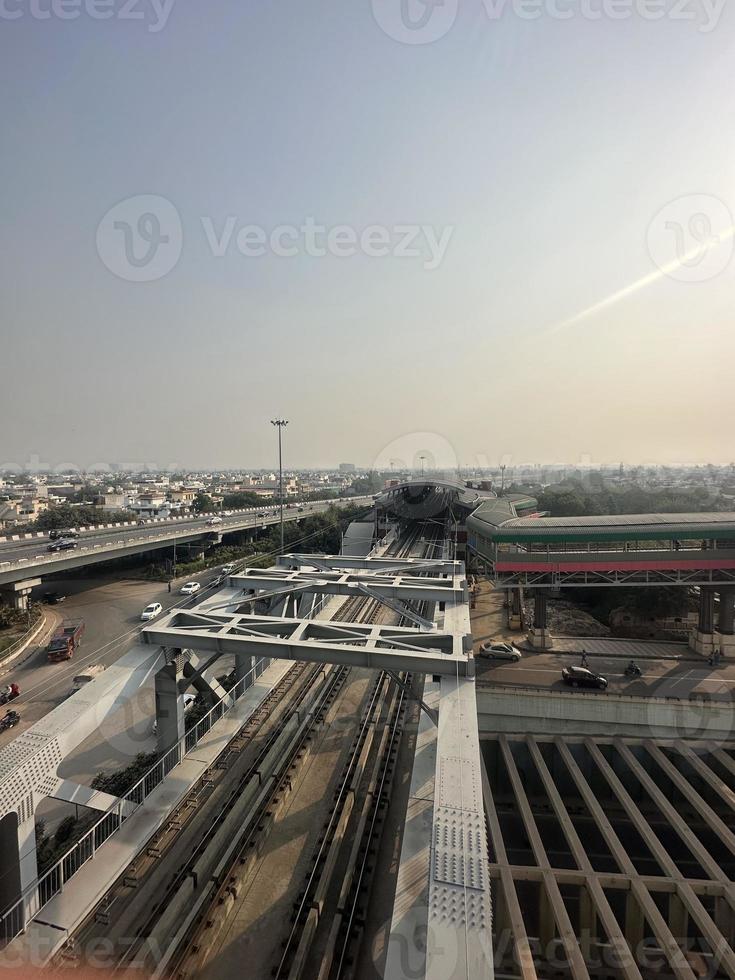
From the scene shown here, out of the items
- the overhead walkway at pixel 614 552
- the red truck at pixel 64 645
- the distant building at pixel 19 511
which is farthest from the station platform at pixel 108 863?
the distant building at pixel 19 511

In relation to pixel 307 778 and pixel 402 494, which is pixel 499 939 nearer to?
pixel 307 778

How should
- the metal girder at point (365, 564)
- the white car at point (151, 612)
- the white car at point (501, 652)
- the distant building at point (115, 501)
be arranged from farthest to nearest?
the distant building at point (115, 501) < the white car at point (151, 612) < the white car at point (501, 652) < the metal girder at point (365, 564)

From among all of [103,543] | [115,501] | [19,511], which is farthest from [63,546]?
[115,501]

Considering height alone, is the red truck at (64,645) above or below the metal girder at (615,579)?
below

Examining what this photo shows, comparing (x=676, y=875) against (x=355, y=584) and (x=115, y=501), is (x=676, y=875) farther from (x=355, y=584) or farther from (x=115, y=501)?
(x=115, y=501)

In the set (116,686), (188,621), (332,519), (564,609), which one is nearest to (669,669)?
(564,609)

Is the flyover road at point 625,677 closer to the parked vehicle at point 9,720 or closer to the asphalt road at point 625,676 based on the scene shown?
the asphalt road at point 625,676

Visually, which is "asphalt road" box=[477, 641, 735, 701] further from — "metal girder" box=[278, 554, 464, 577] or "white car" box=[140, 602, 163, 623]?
"white car" box=[140, 602, 163, 623]
